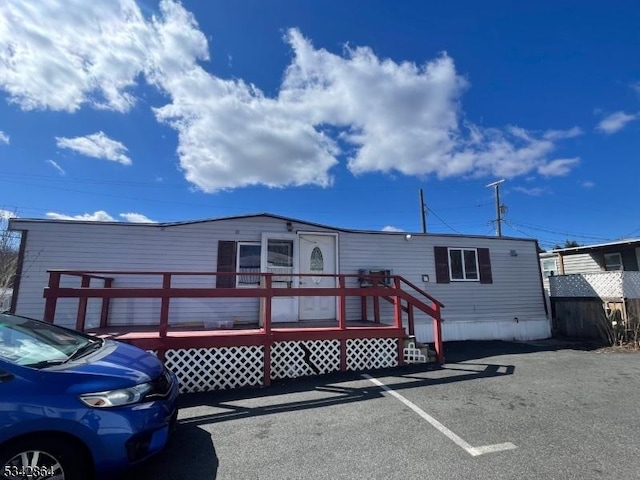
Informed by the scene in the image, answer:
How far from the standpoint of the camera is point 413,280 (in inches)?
432

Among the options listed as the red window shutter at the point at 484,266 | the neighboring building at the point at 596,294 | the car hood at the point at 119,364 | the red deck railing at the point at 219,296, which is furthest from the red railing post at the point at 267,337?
the neighboring building at the point at 596,294

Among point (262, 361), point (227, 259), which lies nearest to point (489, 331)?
point (262, 361)

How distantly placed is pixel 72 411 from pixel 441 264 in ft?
33.8

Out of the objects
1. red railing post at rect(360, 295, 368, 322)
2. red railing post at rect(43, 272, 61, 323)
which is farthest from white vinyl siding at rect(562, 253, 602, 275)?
→ red railing post at rect(43, 272, 61, 323)

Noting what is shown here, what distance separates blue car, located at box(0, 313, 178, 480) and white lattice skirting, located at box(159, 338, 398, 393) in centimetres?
282

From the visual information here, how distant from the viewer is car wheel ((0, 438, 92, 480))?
8.26 feet

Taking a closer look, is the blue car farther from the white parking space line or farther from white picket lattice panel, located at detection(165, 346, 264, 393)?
the white parking space line

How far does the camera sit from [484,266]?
11844 millimetres

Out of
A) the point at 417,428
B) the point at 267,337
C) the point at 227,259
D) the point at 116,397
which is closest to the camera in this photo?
the point at 116,397

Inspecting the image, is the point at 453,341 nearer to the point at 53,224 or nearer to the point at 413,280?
the point at 413,280

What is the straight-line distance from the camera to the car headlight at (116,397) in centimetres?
284

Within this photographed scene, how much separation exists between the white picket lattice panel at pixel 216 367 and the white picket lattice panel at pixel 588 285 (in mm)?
12417

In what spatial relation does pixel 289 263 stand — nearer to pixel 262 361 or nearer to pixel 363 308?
pixel 363 308

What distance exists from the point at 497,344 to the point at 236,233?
8.11 m
